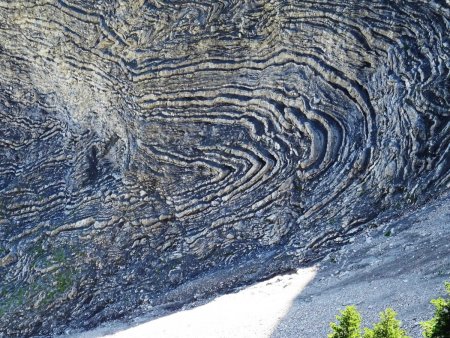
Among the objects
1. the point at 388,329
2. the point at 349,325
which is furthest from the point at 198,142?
the point at 388,329

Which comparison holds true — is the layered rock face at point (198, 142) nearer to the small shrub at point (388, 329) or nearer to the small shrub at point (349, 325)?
the small shrub at point (349, 325)

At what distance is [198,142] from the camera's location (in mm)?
25078

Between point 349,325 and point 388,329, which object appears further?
point 349,325

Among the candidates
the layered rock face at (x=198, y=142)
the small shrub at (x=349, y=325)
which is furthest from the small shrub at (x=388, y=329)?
the layered rock face at (x=198, y=142)

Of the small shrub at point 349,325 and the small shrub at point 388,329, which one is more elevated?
the small shrub at point 388,329

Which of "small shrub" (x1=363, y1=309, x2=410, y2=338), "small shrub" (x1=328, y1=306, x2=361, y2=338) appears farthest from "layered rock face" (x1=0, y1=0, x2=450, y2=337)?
"small shrub" (x1=363, y1=309, x2=410, y2=338)

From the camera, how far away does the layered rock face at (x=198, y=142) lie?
19.6 m

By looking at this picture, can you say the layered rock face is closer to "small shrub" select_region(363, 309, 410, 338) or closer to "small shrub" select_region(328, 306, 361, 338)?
"small shrub" select_region(328, 306, 361, 338)

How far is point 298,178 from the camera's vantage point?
21.3 metres

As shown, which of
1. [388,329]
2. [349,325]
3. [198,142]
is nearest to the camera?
[388,329]

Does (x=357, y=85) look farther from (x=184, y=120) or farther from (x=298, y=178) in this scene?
(x=184, y=120)

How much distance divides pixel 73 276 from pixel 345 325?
15.6 m

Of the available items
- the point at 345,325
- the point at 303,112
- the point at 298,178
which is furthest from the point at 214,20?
the point at 345,325

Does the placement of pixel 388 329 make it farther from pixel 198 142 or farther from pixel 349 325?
pixel 198 142
